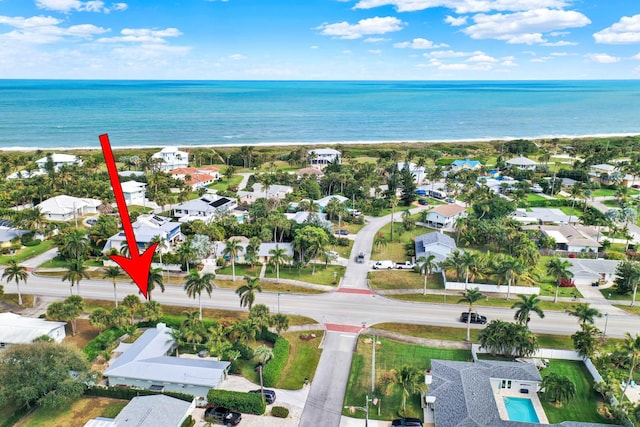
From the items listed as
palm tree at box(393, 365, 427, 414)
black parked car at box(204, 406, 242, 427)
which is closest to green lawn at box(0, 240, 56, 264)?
black parked car at box(204, 406, 242, 427)

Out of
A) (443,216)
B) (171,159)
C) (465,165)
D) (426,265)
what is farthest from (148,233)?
(465,165)

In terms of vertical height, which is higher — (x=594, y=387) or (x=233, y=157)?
(x=233, y=157)

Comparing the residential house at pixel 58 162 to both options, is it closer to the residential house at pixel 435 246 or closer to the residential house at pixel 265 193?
the residential house at pixel 265 193

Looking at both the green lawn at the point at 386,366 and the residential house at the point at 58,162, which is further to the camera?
the residential house at the point at 58,162

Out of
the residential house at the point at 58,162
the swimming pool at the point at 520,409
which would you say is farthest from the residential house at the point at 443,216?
the residential house at the point at 58,162

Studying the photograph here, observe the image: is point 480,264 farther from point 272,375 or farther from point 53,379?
point 53,379

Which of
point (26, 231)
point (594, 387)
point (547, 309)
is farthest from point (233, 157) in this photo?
point (594, 387)

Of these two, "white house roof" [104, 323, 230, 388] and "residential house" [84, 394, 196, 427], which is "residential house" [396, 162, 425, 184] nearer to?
"white house roof" [104, 323, 230, 388]
